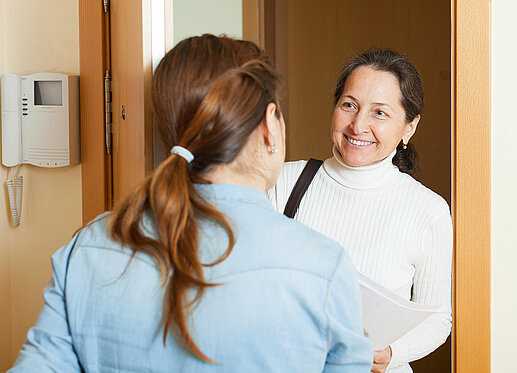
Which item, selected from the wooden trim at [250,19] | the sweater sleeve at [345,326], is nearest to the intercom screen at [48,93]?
the wooden trim at [250,19]

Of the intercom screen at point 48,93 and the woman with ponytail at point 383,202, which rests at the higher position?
the intercom screen at point 48,93

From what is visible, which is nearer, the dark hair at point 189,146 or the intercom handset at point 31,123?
the dark hair at point 189,146

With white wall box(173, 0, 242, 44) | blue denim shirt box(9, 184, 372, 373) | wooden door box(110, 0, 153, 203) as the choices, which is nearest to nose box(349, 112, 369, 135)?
white wall box(173, 0, 242, 44)

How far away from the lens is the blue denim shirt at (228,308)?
754 mm

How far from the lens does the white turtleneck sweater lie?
1348 millimetres

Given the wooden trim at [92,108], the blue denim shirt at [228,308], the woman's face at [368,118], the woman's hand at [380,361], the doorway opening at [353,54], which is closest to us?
the blue denim shirt at [228,308]

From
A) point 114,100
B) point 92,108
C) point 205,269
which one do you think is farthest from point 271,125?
point 92,108

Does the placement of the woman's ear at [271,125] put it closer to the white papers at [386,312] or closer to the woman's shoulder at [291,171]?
the white papers at [386,312]

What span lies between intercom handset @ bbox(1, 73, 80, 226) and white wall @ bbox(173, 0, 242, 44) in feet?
2.63

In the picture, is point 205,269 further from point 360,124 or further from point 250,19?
point 250,19

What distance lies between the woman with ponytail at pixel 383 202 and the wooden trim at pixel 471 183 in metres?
0.11

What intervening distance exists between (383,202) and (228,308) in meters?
0.77
